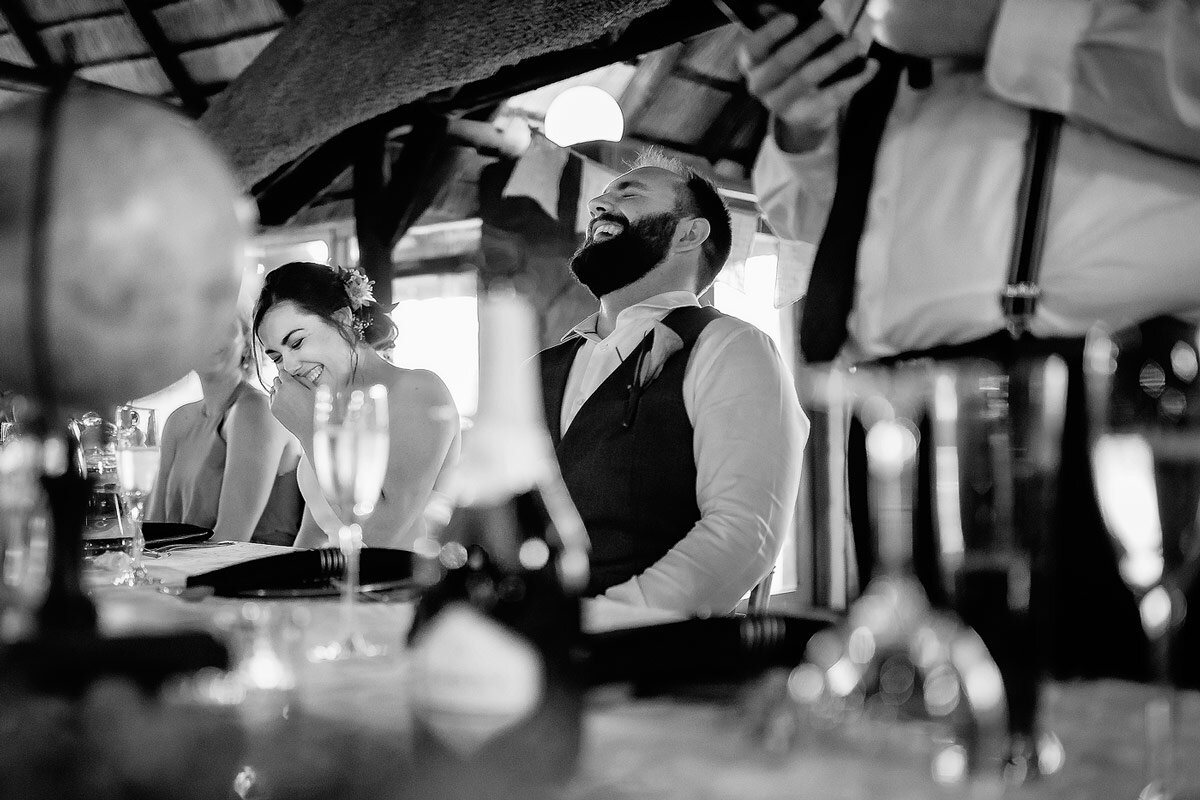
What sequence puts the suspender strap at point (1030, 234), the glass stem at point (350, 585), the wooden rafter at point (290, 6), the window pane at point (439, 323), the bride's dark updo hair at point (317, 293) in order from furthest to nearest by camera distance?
the window pane at point (439, 323) → the wooden rafter at point (290, 6) → the bride's dark updo hair at point (317, 293) → the suspender strap at point (1030, 234) → the glass stem at point (350, 585)

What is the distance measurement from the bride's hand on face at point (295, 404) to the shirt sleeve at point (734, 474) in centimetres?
98

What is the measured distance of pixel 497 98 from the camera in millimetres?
4625

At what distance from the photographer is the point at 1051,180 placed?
122cm

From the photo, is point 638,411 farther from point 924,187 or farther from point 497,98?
point 497,98

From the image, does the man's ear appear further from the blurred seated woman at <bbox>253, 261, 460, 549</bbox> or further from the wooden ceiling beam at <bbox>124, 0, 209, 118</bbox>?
the wooden ceiling beam at <bbox>124, 0, 209, 118</bbox>

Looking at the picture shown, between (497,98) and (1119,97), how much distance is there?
3766mm

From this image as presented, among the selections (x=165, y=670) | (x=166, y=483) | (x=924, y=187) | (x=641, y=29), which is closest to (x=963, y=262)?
(x=924, y=187)

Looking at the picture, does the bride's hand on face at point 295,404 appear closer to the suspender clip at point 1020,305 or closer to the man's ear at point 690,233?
the man's ear at point 690,233

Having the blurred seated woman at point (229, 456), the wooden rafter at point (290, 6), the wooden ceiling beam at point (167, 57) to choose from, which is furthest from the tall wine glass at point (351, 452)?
the wooden ceiling beam at point (167, 57)

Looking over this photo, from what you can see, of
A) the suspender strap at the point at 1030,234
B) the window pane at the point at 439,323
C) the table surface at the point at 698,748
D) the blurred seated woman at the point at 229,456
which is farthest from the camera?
the window pane at the point at 439,323

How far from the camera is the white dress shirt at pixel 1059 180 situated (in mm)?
1126

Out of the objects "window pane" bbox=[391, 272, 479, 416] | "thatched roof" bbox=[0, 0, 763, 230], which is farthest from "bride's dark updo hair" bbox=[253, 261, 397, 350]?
"window pane" bbox=[391, 272, 479, 416]

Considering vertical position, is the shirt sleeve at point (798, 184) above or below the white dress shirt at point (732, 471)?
above

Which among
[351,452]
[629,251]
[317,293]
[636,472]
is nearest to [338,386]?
[317,293]
